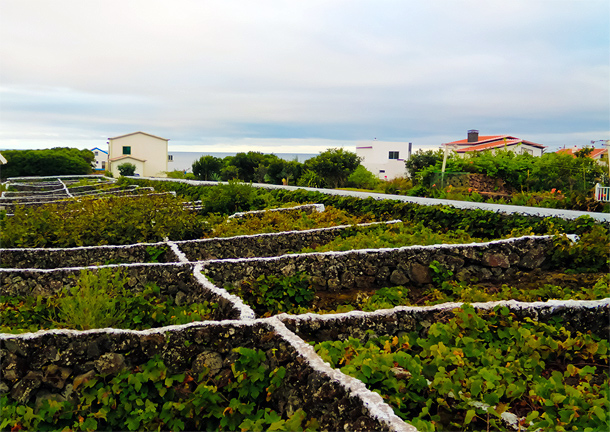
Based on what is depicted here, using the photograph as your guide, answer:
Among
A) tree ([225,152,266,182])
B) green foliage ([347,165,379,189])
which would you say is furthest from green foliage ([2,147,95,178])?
green foliage ([347,165,379,189])

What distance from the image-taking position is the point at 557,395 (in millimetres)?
3135

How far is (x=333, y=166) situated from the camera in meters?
29.5

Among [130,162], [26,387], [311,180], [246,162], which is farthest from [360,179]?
[130,162]

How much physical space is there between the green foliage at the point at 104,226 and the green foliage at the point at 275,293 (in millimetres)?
3166

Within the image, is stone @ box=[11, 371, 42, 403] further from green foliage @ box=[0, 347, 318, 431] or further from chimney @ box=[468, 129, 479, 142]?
chimney @ box=[468, 129, 479, 142]

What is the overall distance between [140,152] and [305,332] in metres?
50.0

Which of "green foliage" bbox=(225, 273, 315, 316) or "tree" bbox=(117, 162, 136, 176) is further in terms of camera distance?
"tree" bbox=(117, 162, 136, 176)

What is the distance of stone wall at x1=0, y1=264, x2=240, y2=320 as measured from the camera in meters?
6.46

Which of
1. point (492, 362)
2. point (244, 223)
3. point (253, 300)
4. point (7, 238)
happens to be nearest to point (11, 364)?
point (253, 300)

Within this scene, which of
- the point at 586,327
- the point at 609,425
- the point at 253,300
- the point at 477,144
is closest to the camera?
the point at 609,425

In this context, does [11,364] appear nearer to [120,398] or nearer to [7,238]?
[120,398]

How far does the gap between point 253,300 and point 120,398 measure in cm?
229

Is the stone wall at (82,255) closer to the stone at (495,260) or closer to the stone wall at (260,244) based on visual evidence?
the stone wall at (260,244)

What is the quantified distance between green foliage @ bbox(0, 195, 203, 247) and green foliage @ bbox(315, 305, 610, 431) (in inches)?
219
